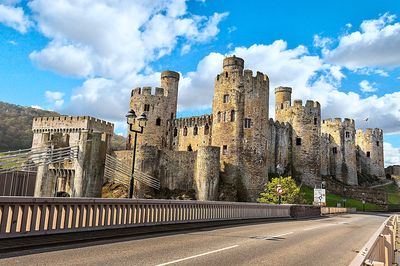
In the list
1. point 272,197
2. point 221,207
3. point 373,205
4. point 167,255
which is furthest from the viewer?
point 373,205

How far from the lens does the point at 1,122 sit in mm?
104375

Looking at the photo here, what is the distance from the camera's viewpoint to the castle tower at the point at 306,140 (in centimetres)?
6425

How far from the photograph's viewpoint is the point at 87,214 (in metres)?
11.7

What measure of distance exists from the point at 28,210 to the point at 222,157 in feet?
132

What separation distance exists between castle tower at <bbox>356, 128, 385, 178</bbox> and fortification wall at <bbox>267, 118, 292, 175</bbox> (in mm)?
32321

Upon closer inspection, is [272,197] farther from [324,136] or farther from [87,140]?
[324,136]

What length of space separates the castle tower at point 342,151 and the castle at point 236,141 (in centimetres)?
19

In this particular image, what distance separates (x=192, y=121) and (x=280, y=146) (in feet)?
49.7

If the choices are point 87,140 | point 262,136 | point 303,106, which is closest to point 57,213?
point 87,140

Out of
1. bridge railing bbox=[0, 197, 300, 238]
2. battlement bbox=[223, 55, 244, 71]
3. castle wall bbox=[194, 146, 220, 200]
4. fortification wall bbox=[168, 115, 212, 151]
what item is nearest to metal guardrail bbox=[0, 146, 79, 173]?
bridge railing bbox=[0, 197, 300, 238]

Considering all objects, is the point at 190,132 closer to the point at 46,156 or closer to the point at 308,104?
the point at 308,104

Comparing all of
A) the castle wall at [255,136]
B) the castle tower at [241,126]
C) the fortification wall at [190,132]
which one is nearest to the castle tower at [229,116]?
the castle tower at [241,126]

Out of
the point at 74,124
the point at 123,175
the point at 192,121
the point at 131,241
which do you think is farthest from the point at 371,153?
the point at 131,241

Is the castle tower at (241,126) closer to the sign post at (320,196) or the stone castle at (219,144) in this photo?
the stone castle at (219,144)
